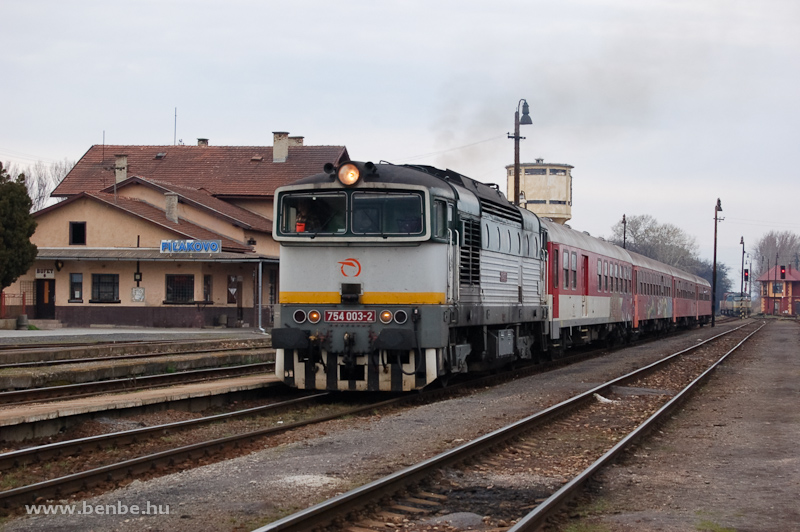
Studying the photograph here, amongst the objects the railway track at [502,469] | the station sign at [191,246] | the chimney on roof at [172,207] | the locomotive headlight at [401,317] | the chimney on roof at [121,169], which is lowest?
the railway track at [502,469]

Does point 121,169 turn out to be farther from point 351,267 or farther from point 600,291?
point 351,267

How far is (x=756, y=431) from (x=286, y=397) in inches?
292

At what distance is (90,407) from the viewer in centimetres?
1152

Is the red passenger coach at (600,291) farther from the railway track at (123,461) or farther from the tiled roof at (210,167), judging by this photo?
the tiled roof at (210,167)

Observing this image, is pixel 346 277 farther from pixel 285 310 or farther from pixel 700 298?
pixel 700 298

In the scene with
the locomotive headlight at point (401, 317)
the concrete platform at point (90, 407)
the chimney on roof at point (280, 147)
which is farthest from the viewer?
the chimney on roof at point (280, 147)

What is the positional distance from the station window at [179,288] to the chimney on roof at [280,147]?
13603 millimetres

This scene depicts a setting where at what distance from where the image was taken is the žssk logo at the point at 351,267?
13.3 meters

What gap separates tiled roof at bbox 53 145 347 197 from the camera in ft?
162

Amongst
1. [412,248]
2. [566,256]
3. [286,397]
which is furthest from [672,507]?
[566,256]

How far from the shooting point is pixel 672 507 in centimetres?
748

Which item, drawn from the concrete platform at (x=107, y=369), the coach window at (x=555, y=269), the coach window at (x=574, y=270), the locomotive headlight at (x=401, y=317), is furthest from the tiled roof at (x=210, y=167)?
the locomotive headlight at (x=401, y=317)

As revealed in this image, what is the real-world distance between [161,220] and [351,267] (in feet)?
99.9

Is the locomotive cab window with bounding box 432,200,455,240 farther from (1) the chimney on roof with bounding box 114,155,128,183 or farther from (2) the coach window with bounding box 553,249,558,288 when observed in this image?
(1) the chimney on roof with bounding box 114,155,128,183
